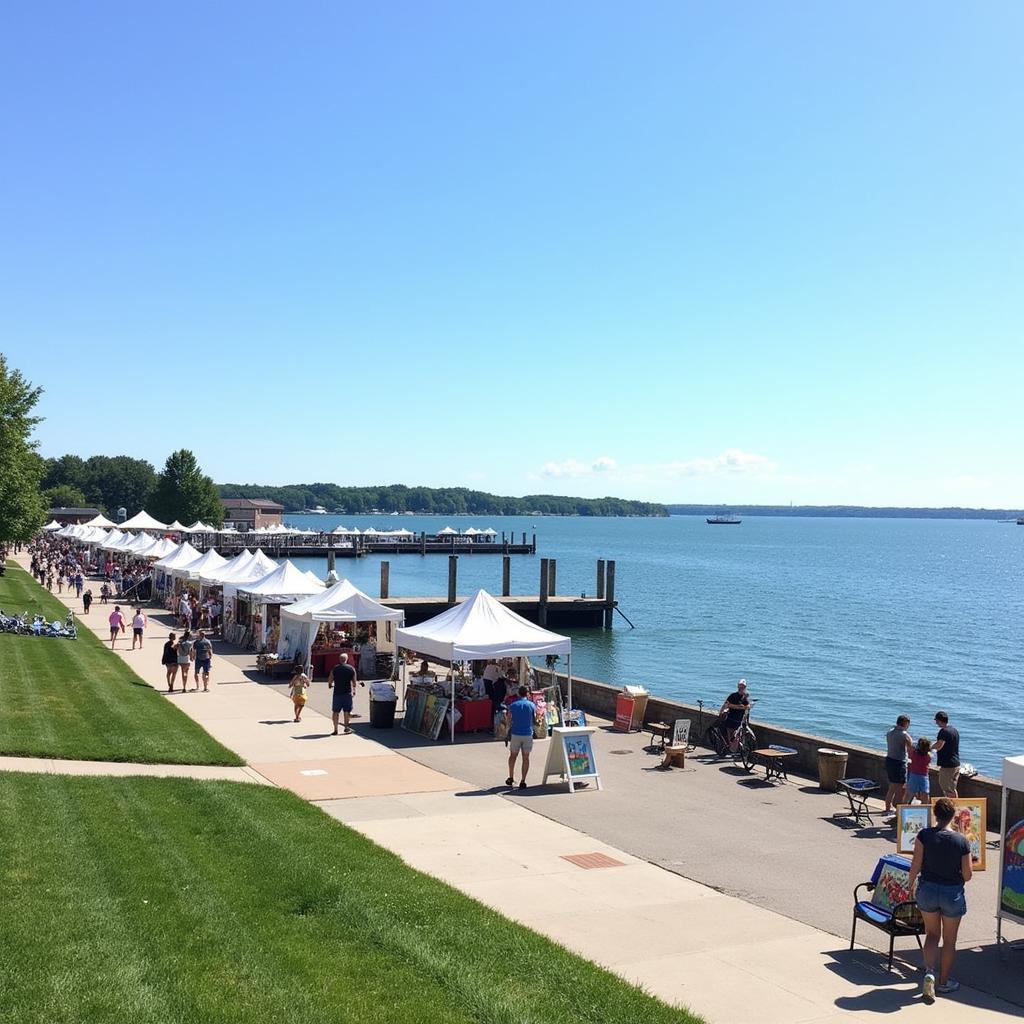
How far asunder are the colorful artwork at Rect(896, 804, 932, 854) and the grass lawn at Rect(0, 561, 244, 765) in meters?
10.2

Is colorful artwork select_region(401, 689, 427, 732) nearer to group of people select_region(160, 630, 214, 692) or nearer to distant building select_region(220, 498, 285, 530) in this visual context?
group of people select_region(160, 630, 214, 692)

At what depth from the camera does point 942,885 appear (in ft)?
27.9

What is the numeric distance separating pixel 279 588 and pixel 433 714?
1190 centimetres

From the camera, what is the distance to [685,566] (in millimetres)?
128000

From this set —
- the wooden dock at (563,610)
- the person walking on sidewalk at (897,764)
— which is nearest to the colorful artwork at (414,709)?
the person walking on sidewalk at (897,764)

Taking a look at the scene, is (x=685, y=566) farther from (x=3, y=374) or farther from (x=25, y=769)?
(x=25, y=769)

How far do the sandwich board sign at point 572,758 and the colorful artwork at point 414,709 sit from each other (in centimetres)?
521

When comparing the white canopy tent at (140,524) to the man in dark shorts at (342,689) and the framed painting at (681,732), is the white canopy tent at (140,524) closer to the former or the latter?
the man in dark shorts at (342,689)

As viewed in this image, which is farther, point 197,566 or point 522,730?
point 197,566

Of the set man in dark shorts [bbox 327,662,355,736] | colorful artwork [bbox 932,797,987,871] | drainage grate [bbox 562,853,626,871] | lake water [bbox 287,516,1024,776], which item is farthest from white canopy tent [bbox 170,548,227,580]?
colorful artwork [bbox 932,797,987,871]

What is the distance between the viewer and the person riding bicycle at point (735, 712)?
1853 cm

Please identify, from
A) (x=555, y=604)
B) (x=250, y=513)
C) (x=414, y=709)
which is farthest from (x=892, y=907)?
(x=250, y=513)

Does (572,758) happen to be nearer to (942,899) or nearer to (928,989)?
(942,899)

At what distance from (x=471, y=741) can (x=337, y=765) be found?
3494 mm
